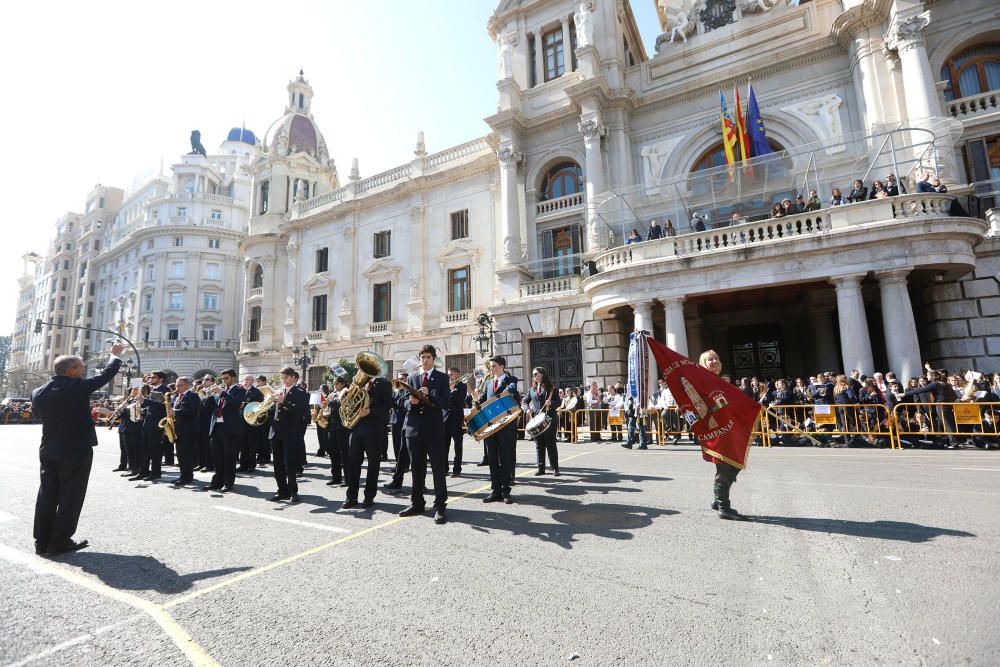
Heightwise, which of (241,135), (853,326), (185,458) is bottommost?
(185,458)

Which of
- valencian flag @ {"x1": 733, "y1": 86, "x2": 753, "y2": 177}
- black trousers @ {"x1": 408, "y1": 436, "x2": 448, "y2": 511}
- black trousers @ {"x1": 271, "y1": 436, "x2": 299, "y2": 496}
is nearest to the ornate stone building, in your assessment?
valencian flag @ {"x1": 733, "y1": 86, "x2": 753, "y2": 177}

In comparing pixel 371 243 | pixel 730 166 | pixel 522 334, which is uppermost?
pixel 371 243

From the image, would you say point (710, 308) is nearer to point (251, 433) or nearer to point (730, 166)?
point (730, 166)

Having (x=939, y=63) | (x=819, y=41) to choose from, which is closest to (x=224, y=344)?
(x=819, y=41)

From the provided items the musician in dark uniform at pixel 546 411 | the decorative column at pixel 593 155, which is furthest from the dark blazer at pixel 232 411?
the decorative column at pixel 593 155

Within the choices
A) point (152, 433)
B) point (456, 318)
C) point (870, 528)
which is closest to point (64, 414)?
point (152, 433)

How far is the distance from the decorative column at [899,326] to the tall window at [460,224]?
19.7 meters

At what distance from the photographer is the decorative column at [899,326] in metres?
13.1

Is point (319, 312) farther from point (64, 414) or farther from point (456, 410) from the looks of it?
point (64, 414)

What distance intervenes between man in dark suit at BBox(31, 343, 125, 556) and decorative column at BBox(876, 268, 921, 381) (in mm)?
17436

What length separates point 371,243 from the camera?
31.6 meters

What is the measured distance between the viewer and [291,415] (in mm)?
7742

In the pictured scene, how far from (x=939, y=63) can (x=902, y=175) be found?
16.7 feet

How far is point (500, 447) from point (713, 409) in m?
2.92
